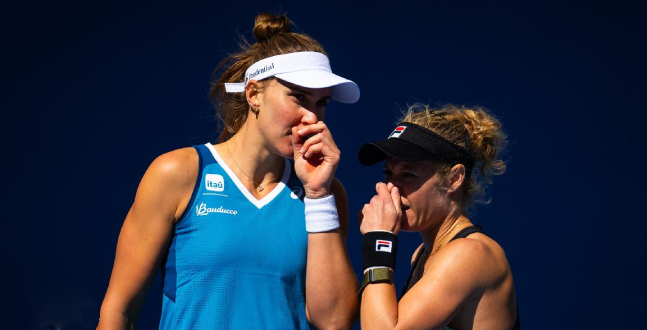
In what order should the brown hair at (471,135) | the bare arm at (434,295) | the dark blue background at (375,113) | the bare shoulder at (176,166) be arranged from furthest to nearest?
1. the dark blue background at (375,113)
2. the brown hair at (471,135)
3. the bare shoulder at (176,166)
4. the bare arm at (434,295)

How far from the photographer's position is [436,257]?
244 centimetres

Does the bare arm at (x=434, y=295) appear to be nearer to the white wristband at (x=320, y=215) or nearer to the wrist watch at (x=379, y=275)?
the wrist watch at (x=379, y=275)

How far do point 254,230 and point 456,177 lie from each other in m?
0.69

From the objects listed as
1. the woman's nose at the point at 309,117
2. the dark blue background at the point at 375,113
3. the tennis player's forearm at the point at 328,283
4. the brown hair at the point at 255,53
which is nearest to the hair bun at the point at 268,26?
the brown hair at the point at 255,53

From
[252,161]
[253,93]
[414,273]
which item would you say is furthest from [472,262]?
[253,93]

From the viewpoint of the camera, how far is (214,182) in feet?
8.20

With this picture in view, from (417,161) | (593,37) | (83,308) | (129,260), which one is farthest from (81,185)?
(593,37)

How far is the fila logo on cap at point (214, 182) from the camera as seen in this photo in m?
2.48

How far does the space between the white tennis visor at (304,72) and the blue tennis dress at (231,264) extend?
0.36 meters

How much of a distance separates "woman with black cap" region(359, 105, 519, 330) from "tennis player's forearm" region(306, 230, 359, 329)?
0.23 ft

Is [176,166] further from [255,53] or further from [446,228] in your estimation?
[446,228]

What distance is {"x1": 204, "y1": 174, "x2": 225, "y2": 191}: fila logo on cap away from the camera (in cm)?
248

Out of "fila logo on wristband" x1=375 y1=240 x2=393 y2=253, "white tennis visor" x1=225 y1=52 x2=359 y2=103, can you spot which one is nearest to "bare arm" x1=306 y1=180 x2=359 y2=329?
"fila logo on wristband" x1=375 y1=240 x2=393 y2=253

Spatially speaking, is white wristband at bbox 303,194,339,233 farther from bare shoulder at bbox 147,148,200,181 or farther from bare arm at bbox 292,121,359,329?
bare shoulder at bbox 147,148,200,181
